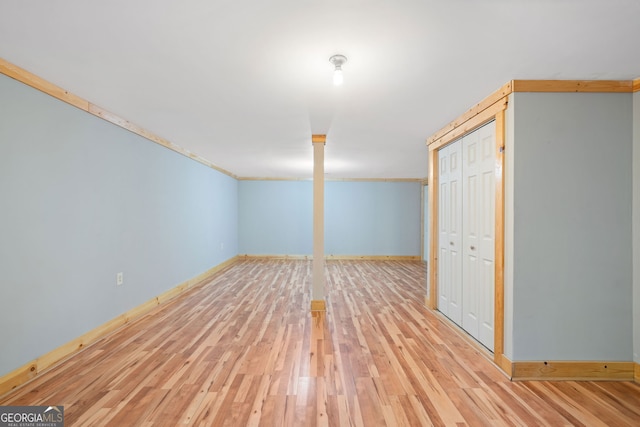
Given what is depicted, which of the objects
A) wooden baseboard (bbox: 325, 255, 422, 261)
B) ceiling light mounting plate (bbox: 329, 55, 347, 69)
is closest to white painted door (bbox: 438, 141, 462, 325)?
ceiling light mounting plate (bbox: 329, 55, 347, 69)

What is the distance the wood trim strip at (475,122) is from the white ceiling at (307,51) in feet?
0.45

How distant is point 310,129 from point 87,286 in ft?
9.29

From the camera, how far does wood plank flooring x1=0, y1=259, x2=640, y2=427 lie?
1906 millimetres

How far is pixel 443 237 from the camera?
3807 millimetres

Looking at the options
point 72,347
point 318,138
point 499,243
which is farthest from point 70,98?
point 499,243

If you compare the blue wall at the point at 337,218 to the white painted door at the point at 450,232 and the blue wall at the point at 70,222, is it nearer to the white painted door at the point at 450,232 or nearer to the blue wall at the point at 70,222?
the blue wall at the point at 70,222

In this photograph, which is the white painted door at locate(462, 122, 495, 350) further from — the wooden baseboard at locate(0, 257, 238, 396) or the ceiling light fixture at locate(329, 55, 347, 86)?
the wooden baseboard at locate(0, 257, 238, 396)

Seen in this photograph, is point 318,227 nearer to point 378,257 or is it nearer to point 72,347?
point 72,347

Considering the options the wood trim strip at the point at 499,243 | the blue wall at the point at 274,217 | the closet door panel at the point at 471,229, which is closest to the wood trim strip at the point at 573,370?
the wood trim strip at the point at 499,243

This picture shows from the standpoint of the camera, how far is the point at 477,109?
2.86 metres

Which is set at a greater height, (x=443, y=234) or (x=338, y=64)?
(x=338, y=64)

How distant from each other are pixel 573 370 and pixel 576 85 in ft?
7.22

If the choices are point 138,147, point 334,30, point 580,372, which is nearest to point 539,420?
point 580,372

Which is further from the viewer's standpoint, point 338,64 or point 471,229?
point 471,229
